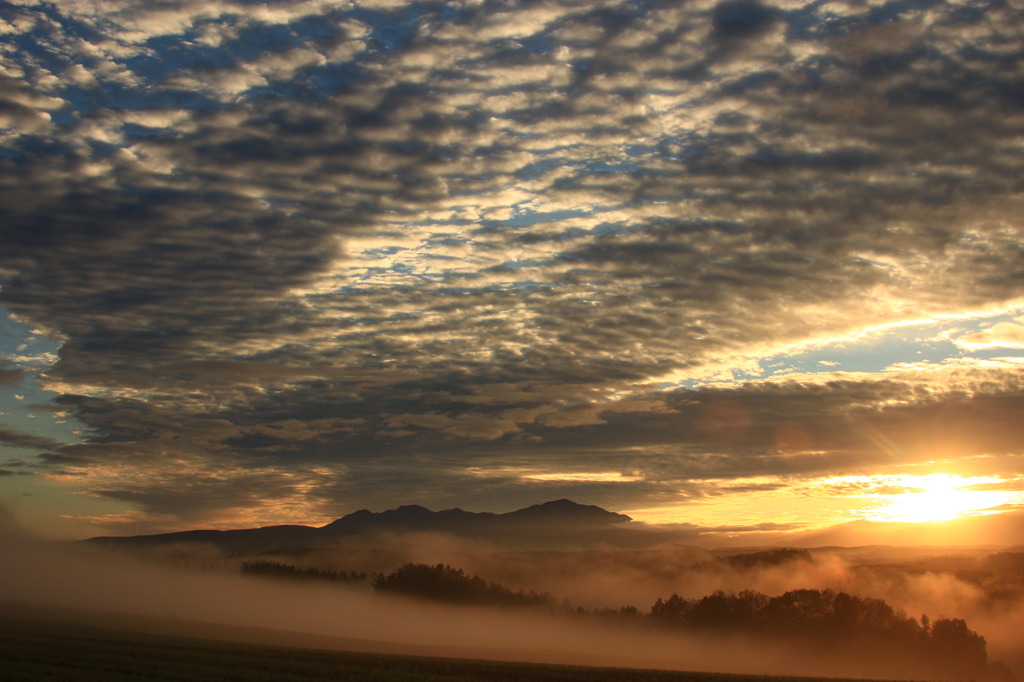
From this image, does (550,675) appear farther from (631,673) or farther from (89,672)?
(89,672)

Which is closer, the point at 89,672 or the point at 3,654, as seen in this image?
the point at 89,672

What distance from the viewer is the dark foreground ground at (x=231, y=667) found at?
240 ft

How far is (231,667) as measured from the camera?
268ft

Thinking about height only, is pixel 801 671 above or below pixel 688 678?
below

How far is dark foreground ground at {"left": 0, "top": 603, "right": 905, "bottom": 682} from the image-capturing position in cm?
7312

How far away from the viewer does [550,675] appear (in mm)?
86812

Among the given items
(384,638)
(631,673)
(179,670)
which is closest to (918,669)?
(384,638)

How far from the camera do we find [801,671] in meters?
193

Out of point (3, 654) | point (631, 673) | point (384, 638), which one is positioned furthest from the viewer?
point (384, 638)

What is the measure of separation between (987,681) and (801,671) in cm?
4560

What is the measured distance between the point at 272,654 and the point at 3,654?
3009 centimetres

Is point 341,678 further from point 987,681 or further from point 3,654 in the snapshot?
point 987,681

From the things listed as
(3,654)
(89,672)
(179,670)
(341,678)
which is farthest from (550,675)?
(3,654)

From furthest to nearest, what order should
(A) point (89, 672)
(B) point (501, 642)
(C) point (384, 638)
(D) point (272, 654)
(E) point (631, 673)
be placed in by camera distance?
(B) point (501, 642) → (C) point (384, 638) → (D) point (272, 654) → (E) point (631, 673) → (A) point (89, 672)
